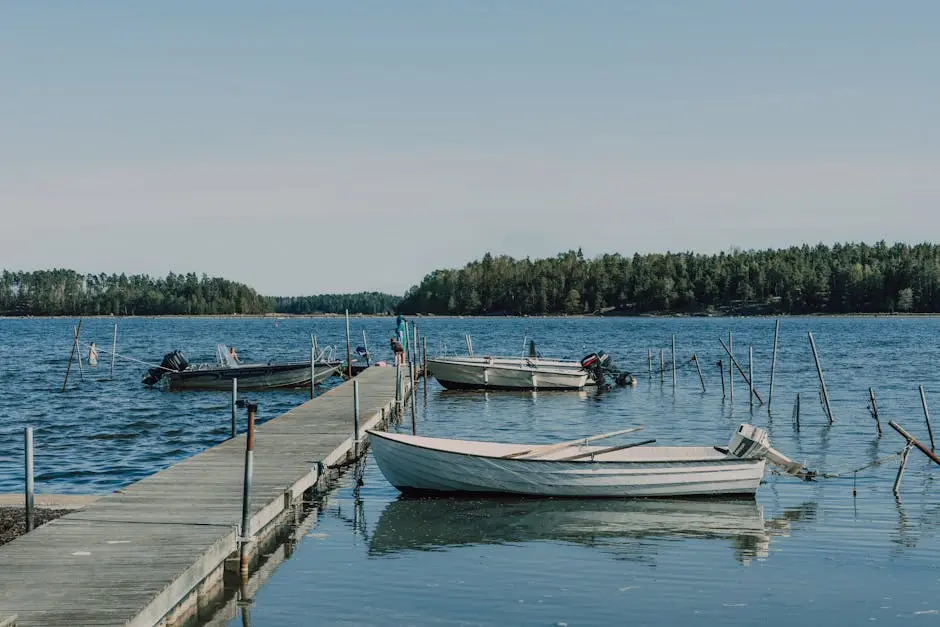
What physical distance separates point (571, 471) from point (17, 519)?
8897mm

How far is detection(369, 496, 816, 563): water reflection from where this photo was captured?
16203mm

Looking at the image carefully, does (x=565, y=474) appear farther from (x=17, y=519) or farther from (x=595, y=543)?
(x=17, y=519)

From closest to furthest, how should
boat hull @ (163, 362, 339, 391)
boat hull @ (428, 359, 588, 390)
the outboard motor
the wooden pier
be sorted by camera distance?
the wooden pier, boat hull @ (428, 359, 588, 390), boat hull @ (163, 362, 339, 391), the outboard motor

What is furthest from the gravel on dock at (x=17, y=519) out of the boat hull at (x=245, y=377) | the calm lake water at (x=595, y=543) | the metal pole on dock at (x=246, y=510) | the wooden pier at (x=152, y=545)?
the boat hull at (x=245, y=377)

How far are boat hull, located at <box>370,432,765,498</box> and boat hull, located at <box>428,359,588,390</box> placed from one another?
2551 centimetres

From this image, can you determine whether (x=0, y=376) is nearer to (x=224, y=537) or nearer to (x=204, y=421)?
(x=204, y=421)

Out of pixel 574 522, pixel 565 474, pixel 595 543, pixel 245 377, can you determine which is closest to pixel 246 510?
pixel 595 543

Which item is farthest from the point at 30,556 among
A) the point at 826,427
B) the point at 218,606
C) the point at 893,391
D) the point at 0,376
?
the point at 0,376

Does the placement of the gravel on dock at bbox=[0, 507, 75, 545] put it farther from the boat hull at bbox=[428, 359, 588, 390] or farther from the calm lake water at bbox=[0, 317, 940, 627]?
the boat hull at bbox=[428, 359, 588, 390]

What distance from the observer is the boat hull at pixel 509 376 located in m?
44.9

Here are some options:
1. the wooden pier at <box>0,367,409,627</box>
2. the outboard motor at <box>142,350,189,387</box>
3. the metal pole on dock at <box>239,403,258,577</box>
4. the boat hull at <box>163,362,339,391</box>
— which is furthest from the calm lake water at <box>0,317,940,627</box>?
the outboard motor at <box>142,350,189,387</box>

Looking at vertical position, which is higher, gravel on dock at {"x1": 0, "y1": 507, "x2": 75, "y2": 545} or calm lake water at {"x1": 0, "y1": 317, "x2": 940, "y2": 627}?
gravel on dock at {"x1": 0, "y1": 507, "x2": 75, "y2": 545}

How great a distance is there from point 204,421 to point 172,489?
18.6 m

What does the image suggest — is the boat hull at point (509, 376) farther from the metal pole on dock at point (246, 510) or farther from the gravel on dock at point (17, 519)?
the metal pole on dock at point (246, 510)
